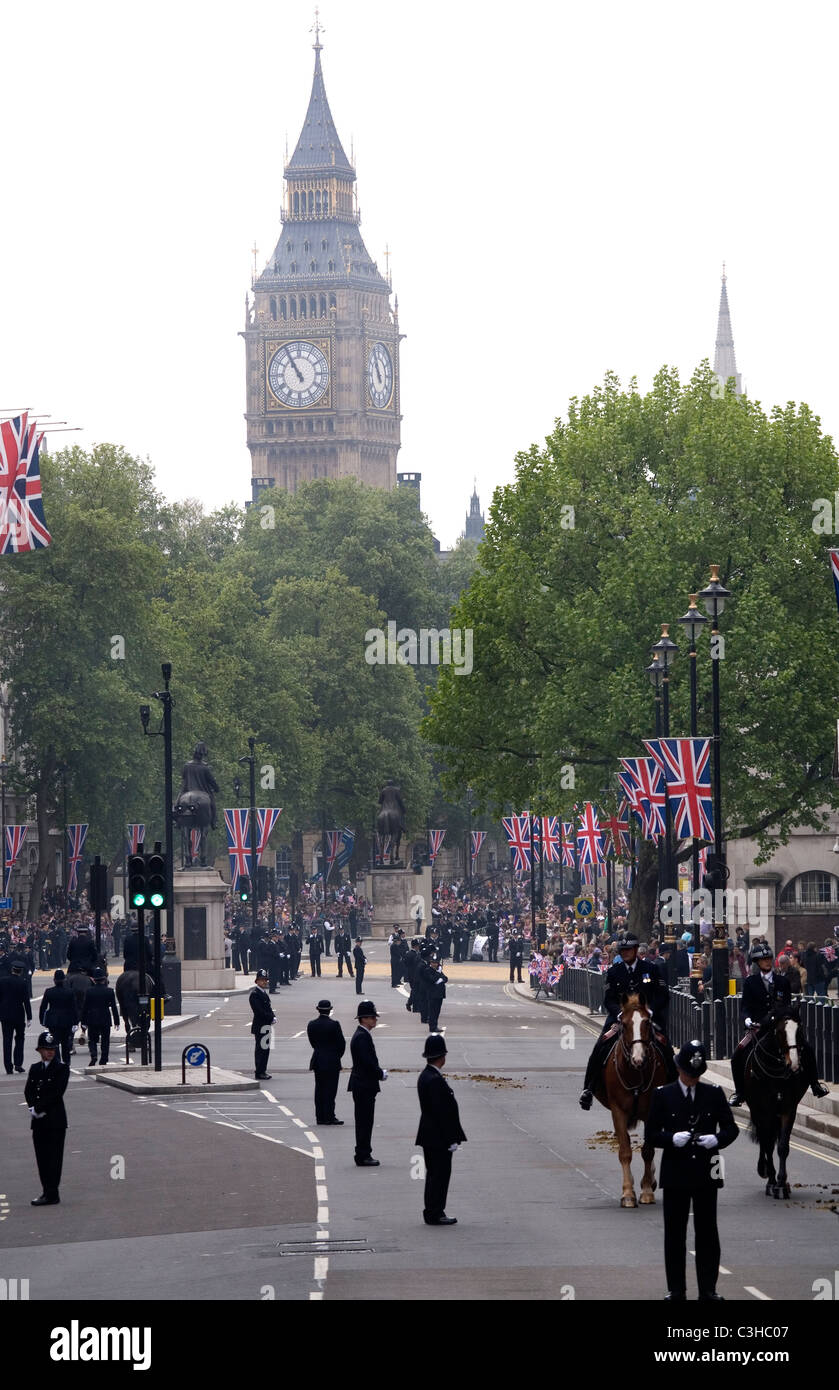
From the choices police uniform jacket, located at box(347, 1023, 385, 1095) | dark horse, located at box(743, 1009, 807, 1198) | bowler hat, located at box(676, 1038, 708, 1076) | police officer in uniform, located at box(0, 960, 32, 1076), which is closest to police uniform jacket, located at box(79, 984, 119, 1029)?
police officer in uniform, located at box(0, 960, 32, 1076)

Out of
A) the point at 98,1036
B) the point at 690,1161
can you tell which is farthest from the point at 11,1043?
the point at 690,1161

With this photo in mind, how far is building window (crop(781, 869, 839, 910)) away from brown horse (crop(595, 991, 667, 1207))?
44811 mm

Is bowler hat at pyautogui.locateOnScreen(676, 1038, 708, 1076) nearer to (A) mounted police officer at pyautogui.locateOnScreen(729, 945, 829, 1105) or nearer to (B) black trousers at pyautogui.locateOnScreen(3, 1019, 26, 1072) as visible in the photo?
(A) mounted police officer at pyautogui.locateOnScreen(729, 945, 829, 1105)

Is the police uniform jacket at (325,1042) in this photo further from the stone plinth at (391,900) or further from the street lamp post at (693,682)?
the stone plinth at (391,900)

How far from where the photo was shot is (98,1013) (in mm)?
37375

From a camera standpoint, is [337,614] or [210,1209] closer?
[210,1209]

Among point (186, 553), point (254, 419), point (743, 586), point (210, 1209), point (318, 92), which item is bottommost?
point (210, 1209)

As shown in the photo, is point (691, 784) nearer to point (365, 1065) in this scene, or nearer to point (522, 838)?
point (365, 1065)

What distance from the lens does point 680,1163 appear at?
15.5 meters

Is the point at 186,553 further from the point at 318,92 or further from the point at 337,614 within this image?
the point at 318,92

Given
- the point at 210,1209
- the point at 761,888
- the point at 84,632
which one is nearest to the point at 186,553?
the point at 84,632

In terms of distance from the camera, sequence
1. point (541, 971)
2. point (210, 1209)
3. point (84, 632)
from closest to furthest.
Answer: point (210, 1209) → point (541, 971) → point (84, 632)

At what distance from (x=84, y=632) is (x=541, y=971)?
26089mm
